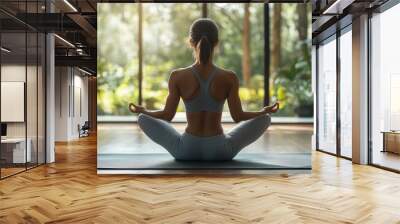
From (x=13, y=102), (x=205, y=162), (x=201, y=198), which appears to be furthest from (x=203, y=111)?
(x=13, y=102)

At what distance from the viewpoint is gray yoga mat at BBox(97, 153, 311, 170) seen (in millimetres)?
5223

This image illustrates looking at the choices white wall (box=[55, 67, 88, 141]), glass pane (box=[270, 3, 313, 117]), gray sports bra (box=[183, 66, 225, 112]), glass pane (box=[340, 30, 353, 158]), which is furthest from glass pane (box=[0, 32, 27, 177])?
white wall (box=[55, 67, 88, 141])

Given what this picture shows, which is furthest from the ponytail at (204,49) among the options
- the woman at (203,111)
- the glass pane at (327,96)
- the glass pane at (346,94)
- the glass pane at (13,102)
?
the glass pane at (327,96)

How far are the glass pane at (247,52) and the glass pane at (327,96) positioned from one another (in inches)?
170

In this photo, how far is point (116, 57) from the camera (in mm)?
5059

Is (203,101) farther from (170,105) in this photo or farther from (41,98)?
(41,98)

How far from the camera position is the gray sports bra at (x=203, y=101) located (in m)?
5.05

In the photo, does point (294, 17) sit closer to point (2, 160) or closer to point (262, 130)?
point (262, 130)

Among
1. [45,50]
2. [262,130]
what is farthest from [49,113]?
[262,130]

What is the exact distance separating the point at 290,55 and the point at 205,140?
4.86 feet

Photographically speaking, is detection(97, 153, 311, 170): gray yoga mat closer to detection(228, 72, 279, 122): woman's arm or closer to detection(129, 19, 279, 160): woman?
detection(129, 19, 279, 160): woman

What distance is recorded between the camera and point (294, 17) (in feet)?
16.9

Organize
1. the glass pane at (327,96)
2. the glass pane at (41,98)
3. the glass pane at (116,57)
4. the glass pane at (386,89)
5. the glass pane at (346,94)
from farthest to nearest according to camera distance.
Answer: the glass pane at (327,96), the glass pane at (346,94), the glass pane at (41,98), the glass pane at (386,89), the glass pane at (116,57)

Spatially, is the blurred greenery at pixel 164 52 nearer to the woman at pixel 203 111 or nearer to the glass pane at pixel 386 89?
the woman at pixel 203 111
